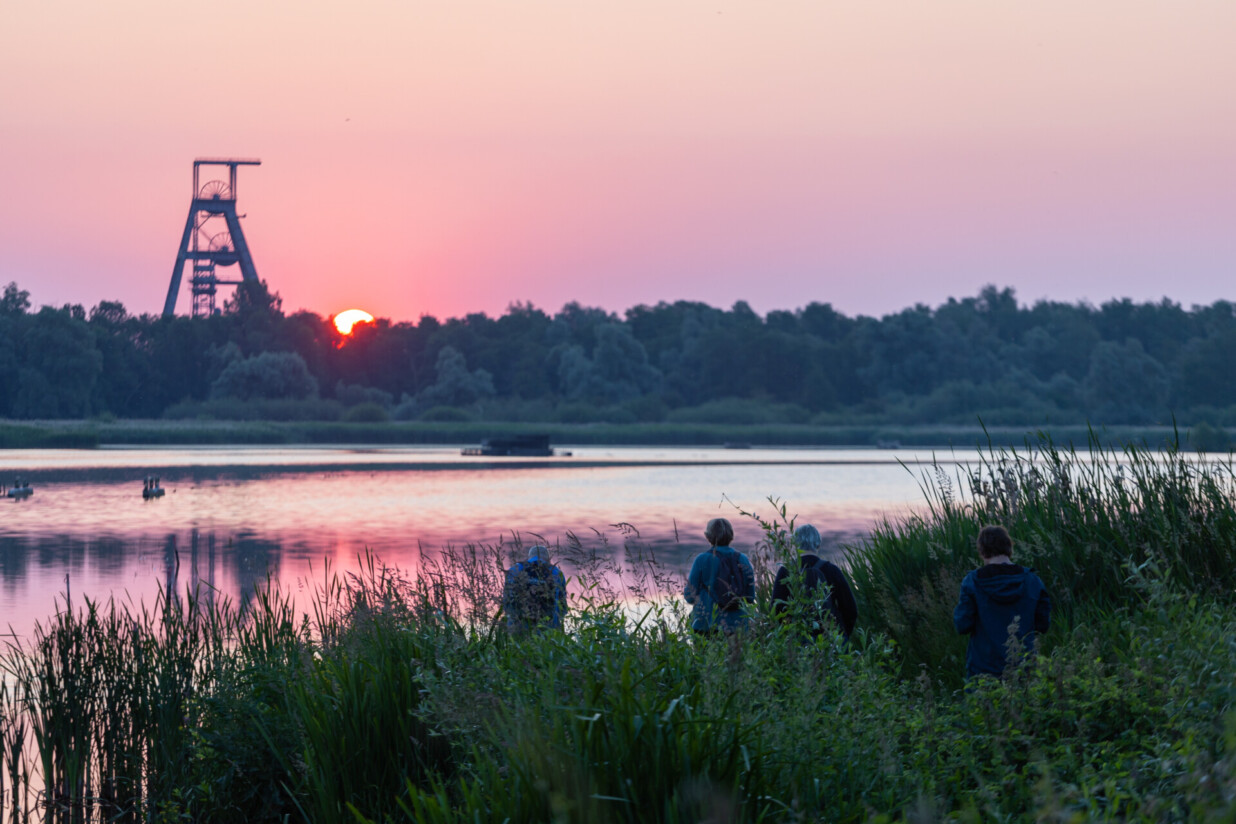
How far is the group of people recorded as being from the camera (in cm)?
708

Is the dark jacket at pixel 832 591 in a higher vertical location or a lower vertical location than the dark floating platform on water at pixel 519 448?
higher

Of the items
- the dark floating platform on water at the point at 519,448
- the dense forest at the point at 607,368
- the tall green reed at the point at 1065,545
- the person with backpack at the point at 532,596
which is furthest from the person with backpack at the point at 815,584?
the dense forest at the point at 607,368

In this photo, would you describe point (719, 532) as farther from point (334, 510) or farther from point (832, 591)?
point (334, 510)

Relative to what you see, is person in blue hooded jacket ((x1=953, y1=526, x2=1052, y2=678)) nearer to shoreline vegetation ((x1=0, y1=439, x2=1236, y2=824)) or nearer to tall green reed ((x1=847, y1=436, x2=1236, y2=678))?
shoreline vegetation ((x1=0, y1=439, x2=1236, y2=824))

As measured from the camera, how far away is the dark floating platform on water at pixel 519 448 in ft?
247

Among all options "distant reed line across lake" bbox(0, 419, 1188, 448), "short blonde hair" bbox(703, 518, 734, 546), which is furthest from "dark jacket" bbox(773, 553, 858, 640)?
"distant reed line across lake" bbox(0, 419, 1188, 448)

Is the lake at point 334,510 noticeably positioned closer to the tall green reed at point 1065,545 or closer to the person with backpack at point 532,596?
the person with backpack at point 532,596

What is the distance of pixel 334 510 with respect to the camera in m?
35.5

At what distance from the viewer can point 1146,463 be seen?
37.0ft

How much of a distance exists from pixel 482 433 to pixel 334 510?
193 ft

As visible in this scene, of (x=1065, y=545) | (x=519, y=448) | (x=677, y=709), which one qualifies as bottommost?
(x=519, y=448)

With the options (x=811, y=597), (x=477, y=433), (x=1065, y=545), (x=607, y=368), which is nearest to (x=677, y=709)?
(x=811, y=597)

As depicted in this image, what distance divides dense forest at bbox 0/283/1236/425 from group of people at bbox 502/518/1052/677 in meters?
91.4

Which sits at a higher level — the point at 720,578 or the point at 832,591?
the point at 720,578
